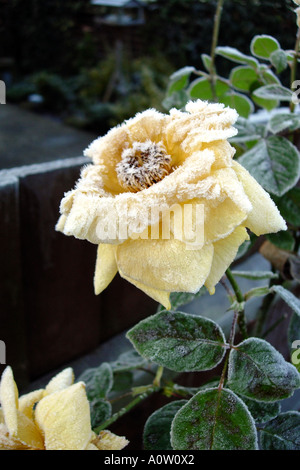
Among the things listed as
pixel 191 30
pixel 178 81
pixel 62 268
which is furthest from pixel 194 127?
pixel 191 30

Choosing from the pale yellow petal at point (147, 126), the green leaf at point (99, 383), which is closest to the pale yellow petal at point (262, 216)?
the pale yellow petal at point (147, 126)

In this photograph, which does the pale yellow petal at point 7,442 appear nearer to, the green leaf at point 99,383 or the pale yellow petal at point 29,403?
the pale yellow petal at point 29,403

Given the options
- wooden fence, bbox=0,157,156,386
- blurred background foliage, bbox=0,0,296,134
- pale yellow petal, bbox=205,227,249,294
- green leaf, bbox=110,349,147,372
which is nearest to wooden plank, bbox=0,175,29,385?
wooden fence, bbox=0,157,156,386

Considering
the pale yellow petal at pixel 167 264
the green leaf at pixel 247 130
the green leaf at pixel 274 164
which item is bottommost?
the pale yellow petal at pixel 167 264

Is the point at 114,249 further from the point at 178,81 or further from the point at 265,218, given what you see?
the point at 178,81

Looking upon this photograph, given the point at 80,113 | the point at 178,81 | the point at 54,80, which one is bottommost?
the point at 80,113
